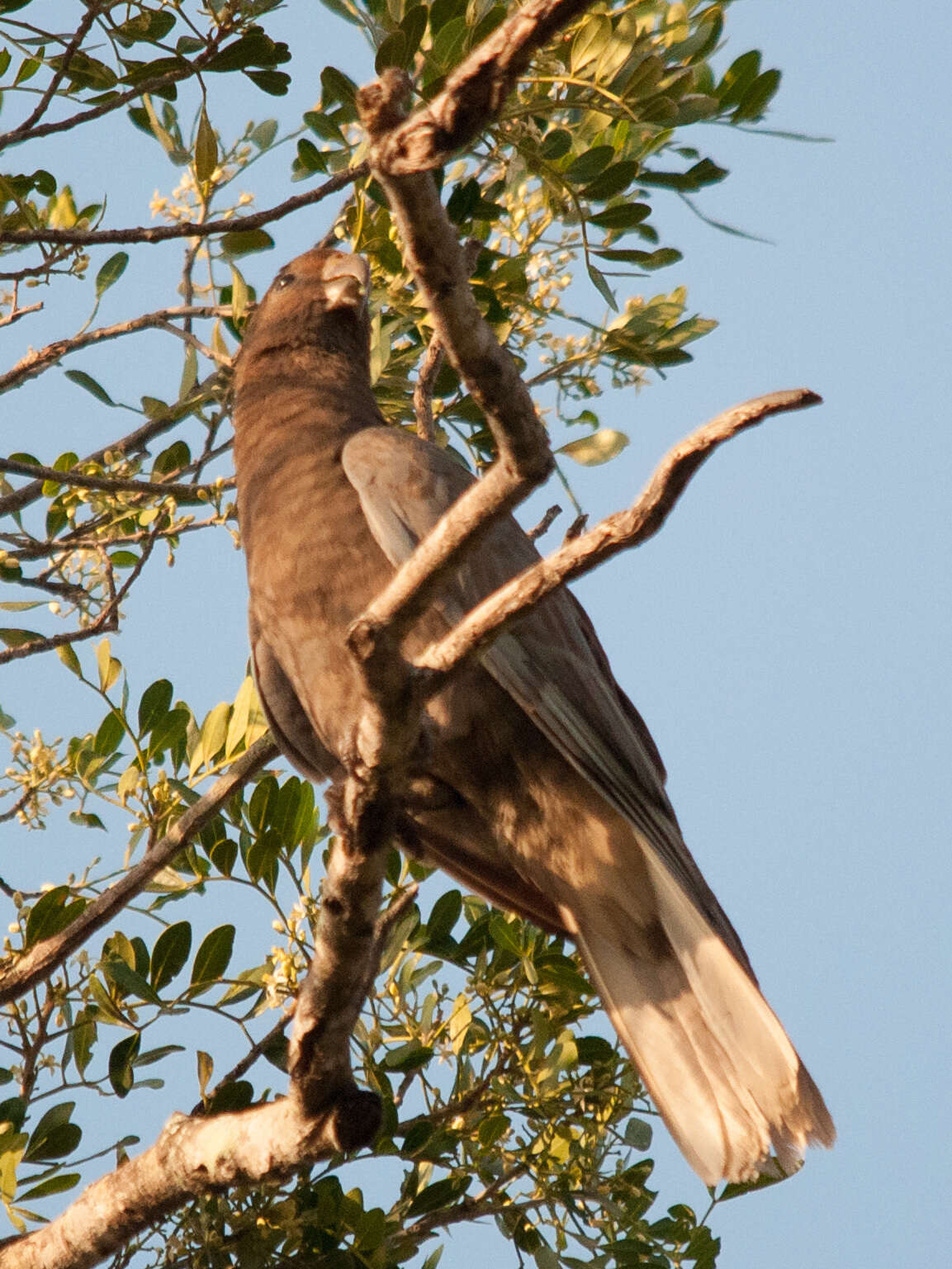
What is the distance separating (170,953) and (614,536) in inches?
64.7

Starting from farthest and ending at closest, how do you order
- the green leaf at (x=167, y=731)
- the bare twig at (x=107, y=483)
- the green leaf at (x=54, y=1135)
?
1. the bare twig at (x=107, y=483)
2. the green leaf at (x=167, y=731)
3. the green leaf at (x=54, y=1135)

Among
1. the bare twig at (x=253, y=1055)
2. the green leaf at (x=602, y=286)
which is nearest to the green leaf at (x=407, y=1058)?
the bare twig at (x=253, y=1055)

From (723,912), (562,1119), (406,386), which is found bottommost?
(562,1119)

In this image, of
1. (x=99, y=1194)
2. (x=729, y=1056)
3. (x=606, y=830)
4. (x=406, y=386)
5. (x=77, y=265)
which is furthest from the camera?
(x=406, y=386)

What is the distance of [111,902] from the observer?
311 centimetres

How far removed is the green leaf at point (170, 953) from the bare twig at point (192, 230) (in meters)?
1.76

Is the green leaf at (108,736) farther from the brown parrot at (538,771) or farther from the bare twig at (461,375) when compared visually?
the bare twig at (461,375)

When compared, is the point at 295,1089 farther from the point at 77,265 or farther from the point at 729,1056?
the point at 77,265

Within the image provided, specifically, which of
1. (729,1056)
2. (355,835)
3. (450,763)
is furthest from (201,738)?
(729,1056)

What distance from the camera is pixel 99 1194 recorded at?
2.73 metres

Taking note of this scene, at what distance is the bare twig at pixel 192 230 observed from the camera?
3480 millimetres

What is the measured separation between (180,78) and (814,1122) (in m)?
3.06

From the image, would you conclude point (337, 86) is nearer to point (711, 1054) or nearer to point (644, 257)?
point (644, 257)

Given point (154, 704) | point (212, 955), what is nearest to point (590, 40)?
point (154, 704)
